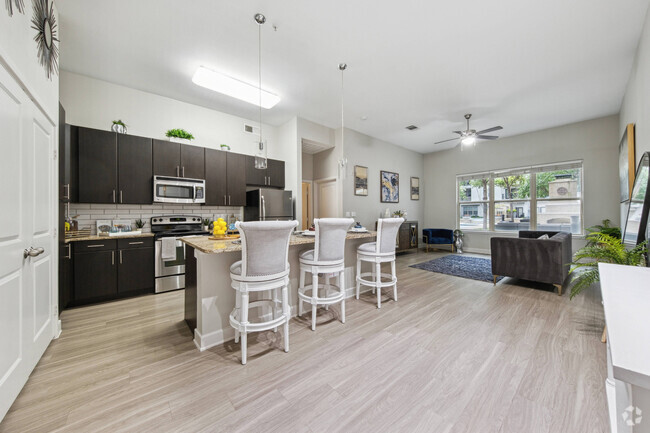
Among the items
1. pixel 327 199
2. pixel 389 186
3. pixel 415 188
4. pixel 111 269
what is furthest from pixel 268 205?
pixel 415 188

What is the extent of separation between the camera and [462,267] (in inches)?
199

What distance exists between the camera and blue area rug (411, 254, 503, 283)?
4.44 meters

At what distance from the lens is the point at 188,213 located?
166 inches

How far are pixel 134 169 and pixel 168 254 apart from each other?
51.3 inches

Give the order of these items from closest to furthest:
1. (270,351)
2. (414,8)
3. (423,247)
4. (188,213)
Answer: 1. (270,351)
2. (414,8)
3. (188,213)
4. (423,247)

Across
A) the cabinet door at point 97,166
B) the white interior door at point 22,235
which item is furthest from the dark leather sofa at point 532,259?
the cabinet door at point 97,166

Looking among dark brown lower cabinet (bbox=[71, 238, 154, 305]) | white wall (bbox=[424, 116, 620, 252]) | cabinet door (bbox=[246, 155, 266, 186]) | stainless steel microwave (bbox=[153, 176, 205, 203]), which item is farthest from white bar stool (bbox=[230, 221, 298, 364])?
white wall (bbox=[424, 116, 620, 252])

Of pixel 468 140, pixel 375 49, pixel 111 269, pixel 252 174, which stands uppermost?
pixel 375 49

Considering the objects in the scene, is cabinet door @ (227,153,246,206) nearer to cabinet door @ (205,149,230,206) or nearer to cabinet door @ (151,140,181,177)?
cabinet door @ (205,149,230,206)

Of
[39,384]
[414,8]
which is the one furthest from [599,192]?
[39,384]

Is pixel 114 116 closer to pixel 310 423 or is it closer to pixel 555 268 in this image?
pixel 310 423

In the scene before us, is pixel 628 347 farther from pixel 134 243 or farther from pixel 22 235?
pixel 134 243

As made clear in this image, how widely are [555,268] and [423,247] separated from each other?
427 centimetres

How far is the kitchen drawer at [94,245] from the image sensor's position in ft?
9.74
